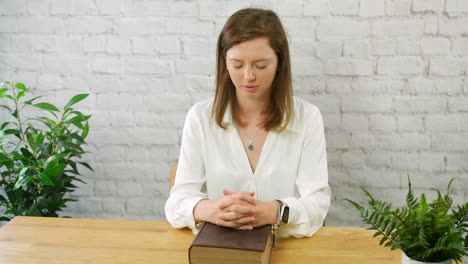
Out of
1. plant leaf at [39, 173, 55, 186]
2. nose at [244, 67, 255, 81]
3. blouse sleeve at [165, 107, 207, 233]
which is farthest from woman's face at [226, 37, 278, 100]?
plant leaf at [39, 173, 55, 186]

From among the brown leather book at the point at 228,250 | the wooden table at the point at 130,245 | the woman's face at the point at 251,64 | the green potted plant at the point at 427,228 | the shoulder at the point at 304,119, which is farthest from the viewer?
the shoulder at the point at 304,119

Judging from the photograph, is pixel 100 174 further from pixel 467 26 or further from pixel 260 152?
pixel 467 26

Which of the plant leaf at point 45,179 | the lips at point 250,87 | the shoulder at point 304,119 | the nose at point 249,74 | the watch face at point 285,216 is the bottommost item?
the plant leaf at point 45,179

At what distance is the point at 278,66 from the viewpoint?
156 centimetres

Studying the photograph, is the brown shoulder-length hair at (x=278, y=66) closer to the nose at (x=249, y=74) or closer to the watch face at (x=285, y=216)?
the nose at (x=249, y=74)

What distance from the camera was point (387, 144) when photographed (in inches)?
78.1

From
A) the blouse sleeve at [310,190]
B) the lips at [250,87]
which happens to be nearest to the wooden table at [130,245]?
the blouse sleeve at [310,190]

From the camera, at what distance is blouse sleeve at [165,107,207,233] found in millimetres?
1311

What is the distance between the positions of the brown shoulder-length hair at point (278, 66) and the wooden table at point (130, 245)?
1.43ft

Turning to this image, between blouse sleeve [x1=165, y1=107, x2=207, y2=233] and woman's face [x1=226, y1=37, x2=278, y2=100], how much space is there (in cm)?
22

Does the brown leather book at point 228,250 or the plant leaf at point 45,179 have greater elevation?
the brown leather book at point 228,250

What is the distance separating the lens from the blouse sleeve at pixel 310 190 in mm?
1254

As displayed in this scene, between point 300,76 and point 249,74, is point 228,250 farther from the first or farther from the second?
point 300,76

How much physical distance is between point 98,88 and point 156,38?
345 mm
